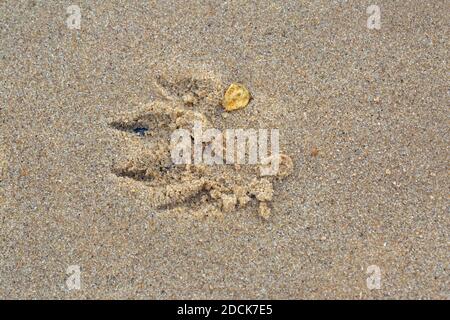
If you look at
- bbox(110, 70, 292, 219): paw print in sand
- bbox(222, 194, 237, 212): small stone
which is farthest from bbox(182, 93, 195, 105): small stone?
bbox(222, 194, 237, 212): small stone

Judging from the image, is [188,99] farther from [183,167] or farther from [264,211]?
[264,211]

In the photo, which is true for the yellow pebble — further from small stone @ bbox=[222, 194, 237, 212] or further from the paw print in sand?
small stone @ bbox=[222, 194, 237, 212]

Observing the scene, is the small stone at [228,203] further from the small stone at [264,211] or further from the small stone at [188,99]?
the small stone at [188,99]

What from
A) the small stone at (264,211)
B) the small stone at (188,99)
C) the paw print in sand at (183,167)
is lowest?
the small stone at (264,211)

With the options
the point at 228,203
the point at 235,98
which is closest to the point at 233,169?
the point at 228,203

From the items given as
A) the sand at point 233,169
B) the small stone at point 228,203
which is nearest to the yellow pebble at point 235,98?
the sand at point 233,169
